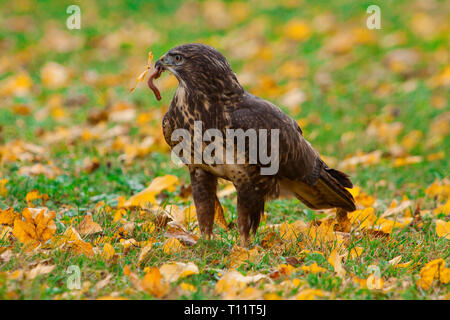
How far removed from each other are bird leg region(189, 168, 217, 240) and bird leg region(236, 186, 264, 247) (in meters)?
0.24

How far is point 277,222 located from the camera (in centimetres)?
489

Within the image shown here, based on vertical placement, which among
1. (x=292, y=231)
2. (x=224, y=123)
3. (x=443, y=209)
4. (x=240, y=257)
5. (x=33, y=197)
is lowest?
(x=240, y=257)

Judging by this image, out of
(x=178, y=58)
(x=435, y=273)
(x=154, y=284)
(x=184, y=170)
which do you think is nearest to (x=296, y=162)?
(x=178, y=58)

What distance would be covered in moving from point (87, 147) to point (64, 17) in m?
6.12

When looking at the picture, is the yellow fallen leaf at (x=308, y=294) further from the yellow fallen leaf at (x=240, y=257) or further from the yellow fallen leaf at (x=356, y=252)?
the yellow fallen leaf at (x=356, y=252)

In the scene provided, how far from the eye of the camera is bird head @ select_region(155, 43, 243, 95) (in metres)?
3.88

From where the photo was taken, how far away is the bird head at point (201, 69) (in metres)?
3.88

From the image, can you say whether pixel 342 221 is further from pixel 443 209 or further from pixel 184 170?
pixel 184 170

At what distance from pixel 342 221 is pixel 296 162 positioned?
707 millimetres

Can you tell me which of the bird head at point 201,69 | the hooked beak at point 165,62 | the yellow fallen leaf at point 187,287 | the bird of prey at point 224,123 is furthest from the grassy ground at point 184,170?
the hooked beak at point 165,62

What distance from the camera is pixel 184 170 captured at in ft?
19.9

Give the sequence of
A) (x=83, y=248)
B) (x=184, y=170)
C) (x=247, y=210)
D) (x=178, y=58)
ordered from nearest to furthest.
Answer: (x=83, y=248), (x=178, y=58), (x=247, y=210), (x=184, y=170)
